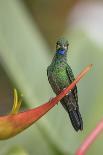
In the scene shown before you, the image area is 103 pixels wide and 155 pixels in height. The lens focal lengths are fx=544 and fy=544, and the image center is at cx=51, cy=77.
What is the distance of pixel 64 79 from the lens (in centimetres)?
34

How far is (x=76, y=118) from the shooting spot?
32 centimetres

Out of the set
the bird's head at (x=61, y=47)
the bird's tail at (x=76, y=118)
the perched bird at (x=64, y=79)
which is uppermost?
the bird's head at (x=61, y=47)

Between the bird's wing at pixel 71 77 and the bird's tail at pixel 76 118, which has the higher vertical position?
the bird's wing at pixel 71 77

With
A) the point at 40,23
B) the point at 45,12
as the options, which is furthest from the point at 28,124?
the point at 45,12

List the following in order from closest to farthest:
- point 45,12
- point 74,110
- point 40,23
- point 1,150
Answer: point 74,110
point 1,150
point 40,23
point 45,12

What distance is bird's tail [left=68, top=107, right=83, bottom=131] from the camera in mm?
318

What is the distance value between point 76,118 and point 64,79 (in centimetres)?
3

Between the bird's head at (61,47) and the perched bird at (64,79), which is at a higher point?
the bird's head at (61,47)

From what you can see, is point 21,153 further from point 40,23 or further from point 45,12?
point 45,12

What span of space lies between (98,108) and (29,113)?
87 mm

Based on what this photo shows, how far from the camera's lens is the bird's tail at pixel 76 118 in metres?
0.32

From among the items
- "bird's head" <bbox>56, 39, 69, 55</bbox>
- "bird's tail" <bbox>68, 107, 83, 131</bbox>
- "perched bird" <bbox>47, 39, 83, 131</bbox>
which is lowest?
"bird's tail" <bbox>68, 107, 83, 131</bbox>

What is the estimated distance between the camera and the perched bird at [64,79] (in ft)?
1.05

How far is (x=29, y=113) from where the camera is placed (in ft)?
1.15
